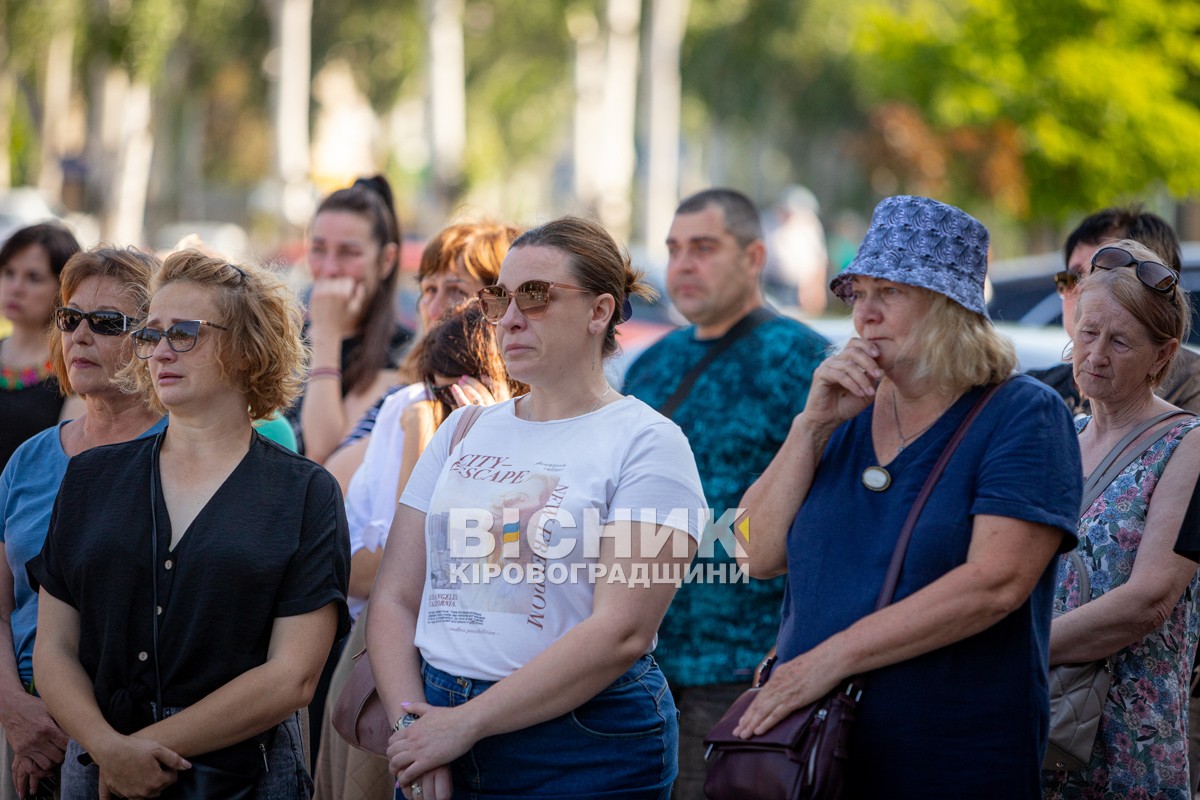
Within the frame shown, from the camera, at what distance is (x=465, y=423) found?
3480mm

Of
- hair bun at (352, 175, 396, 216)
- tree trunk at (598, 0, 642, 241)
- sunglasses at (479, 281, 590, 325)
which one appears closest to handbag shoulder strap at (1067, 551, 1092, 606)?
sunglasses at (479, 281, 590, 325)

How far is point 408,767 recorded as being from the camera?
3041 millimetres

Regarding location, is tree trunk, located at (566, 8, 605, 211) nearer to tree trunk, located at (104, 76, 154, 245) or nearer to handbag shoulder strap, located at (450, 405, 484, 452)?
tree trunk, located at (104, 76, 154, 245)

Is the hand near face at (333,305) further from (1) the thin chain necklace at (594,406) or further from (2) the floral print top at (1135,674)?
(2) the floral print top at (1135,674)

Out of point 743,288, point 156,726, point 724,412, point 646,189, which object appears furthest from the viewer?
point 646,189

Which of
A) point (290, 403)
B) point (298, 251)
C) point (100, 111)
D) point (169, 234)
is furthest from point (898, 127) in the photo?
point (290, 403)

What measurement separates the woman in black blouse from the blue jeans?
421 millimetres

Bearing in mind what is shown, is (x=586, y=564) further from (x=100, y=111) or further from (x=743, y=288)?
(x=100, y=111)

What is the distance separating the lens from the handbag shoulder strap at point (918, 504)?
9.62ft

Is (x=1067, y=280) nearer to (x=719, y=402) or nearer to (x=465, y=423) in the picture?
(x=719, y=402)

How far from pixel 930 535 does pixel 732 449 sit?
1727 mm

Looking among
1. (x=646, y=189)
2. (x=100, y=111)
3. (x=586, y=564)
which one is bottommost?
(x=586, y=564)

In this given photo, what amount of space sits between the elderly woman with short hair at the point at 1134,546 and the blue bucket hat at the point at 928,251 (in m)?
0.74

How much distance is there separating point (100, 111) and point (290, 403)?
32.5m
